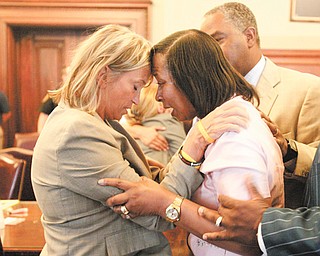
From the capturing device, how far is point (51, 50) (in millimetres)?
6297

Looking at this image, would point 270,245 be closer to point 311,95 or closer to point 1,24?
point 311,95

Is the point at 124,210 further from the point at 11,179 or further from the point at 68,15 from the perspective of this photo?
the point at 68,15

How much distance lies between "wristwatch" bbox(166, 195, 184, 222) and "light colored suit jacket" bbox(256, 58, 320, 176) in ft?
2.87

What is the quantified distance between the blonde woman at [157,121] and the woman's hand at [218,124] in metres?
1.78

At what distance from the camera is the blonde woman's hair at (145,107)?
3361 mm

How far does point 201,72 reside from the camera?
1629mm

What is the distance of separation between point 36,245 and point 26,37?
4405 millimetres

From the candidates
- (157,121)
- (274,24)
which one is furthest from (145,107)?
(274,24)

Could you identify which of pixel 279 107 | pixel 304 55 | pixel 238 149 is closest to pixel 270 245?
pixel 238 149

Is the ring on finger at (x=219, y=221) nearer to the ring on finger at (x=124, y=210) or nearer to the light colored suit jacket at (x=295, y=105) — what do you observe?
the ring on finger at (x=124, y=210)

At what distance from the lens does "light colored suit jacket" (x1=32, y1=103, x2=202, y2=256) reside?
1545mm

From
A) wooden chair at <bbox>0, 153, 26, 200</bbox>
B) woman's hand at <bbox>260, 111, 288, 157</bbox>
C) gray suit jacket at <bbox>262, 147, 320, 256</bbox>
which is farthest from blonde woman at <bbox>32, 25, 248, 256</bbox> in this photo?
wooden chair at <bbox>0, 153, 26, 200</bbox>

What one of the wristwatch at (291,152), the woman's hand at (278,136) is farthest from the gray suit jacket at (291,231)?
the wristwatch at (291,152)

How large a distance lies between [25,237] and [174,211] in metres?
1.08
